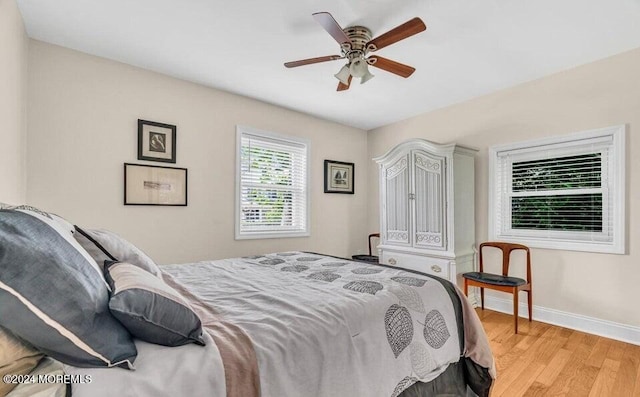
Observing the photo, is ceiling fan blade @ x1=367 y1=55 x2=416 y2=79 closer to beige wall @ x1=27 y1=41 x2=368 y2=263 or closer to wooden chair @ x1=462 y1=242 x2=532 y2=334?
beige wall @ x1=27 y1=41 x2=368 y2=263

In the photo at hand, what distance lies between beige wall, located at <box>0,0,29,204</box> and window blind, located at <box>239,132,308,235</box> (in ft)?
5.99

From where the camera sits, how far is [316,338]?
3.72 ft

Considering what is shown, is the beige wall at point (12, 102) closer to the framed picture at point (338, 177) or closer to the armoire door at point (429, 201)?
the framed picture at point (338, 177)

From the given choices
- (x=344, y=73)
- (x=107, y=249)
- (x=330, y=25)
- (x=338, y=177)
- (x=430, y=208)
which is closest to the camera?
(x=107, y=249)

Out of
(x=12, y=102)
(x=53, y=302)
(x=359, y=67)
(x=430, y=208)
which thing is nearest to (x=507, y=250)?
(x=430, y=208)

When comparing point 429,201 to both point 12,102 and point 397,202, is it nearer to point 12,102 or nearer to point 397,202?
point 397,202

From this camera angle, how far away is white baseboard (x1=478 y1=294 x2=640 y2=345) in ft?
8.51

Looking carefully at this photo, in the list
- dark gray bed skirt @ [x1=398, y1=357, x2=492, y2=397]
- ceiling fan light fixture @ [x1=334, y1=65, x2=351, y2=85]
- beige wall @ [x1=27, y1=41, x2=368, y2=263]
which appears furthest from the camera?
beige wall @ [x1=27, y1=41, x2=368, y2=263]

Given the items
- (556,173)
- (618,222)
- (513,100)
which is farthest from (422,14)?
(618,222)

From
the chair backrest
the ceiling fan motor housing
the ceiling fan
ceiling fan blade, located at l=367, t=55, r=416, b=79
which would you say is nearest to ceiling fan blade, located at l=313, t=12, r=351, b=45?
the ceiling fan

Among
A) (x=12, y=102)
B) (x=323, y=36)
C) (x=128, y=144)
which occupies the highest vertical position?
(x=323, y=36)

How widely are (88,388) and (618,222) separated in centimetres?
370

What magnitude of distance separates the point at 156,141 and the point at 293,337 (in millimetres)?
2603

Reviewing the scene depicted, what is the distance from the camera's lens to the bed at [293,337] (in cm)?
83
